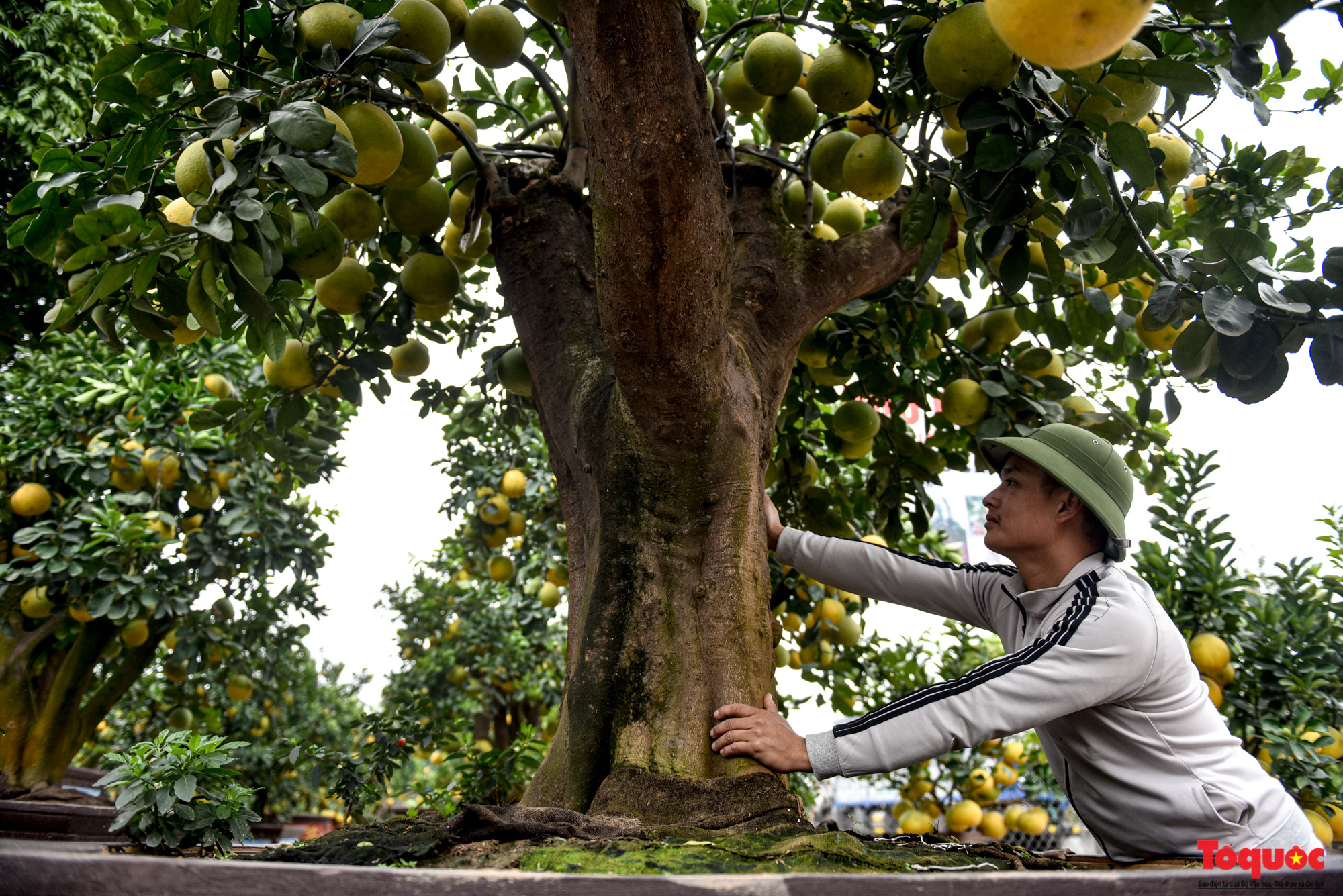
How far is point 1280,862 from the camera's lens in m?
1.47

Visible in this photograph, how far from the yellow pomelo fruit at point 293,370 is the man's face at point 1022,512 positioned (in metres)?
2.14

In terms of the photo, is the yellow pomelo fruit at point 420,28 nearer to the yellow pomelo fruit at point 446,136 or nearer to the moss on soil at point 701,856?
the yellow pomelo fruit at point 446,136

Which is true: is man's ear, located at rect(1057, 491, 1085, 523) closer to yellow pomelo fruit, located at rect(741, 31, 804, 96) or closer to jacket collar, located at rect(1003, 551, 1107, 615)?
jacket collar, located at rect(1003, 551, 1107, 615)

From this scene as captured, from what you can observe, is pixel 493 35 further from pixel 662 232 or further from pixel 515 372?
pixel 662 232

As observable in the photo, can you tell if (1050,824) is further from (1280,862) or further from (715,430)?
(715,430)

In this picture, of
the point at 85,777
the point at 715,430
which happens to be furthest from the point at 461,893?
the point at 85,777

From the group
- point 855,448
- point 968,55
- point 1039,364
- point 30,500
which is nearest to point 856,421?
point 855,448

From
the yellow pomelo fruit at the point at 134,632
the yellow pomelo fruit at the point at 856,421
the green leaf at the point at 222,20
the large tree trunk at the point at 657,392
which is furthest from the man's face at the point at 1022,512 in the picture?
the yellow pomelo fruit at the point at 134,632

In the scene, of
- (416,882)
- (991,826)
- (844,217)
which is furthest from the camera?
(991,826)

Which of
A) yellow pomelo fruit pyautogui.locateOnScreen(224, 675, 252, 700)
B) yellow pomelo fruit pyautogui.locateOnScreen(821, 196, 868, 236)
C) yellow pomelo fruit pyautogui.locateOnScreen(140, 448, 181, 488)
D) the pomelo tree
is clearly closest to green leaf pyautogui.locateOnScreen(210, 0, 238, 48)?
the pomelo tree

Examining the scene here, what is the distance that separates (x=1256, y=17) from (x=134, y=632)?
5523mm

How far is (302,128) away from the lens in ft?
4.19

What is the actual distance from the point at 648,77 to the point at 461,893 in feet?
→ 4.29

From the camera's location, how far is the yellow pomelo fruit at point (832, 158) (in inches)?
89.2
